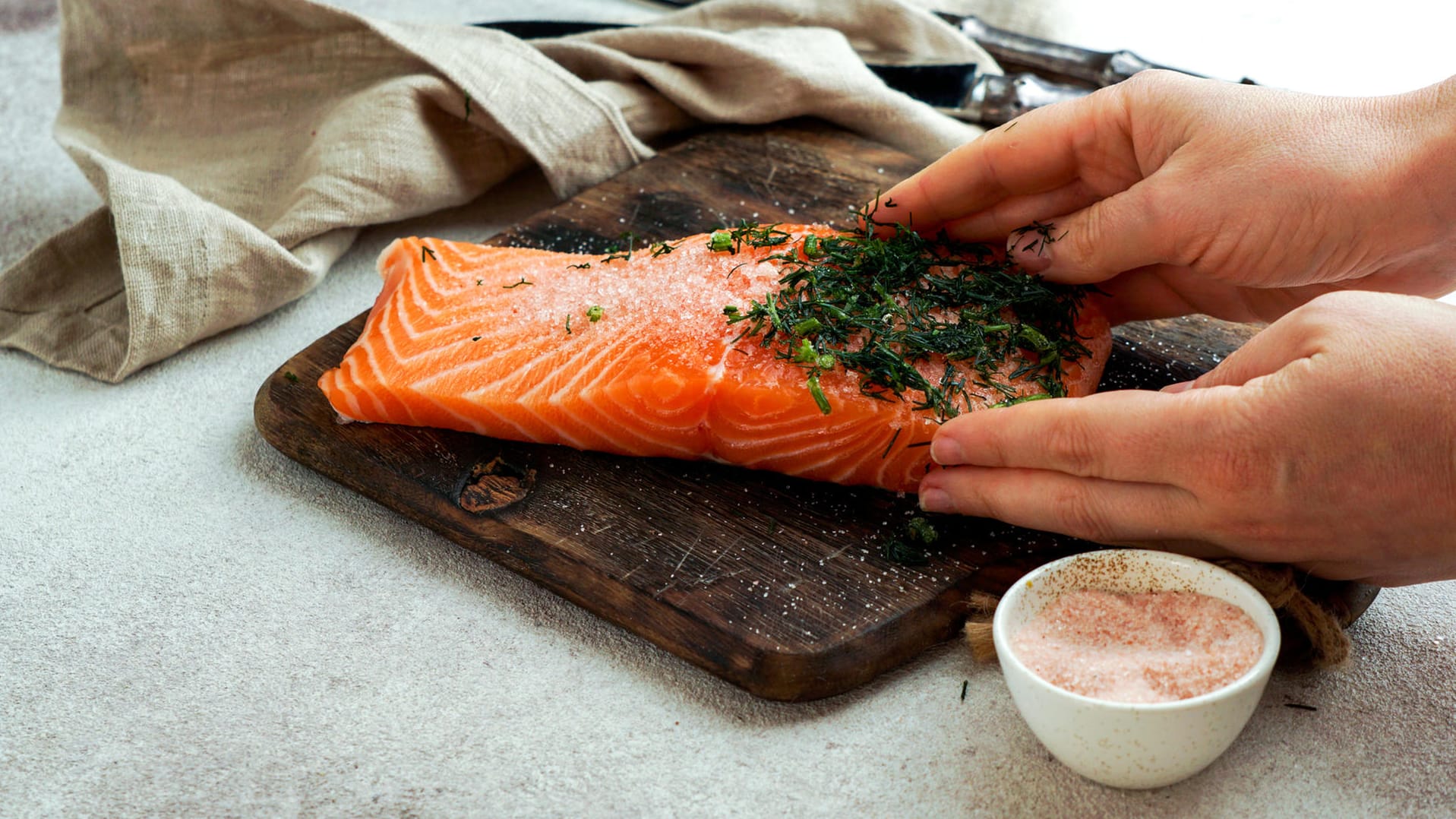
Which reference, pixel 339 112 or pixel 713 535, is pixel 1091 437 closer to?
pixel 713 535

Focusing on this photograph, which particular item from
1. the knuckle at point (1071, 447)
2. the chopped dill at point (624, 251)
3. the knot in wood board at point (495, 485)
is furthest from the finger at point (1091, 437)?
the chopped dill at point (624, 251)

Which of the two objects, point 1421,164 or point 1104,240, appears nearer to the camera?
point 1421,164

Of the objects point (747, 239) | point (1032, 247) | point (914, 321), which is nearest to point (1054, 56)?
point (1032, 247)

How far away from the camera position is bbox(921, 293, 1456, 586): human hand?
132 cm

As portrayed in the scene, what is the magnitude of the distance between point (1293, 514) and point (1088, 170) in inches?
31.3

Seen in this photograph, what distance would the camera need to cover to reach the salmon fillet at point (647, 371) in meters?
1.72

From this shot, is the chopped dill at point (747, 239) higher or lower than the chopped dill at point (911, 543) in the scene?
higher

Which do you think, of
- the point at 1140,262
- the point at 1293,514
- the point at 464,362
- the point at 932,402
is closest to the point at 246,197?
the point at 464,362

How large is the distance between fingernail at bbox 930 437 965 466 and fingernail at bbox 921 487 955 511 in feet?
0.15

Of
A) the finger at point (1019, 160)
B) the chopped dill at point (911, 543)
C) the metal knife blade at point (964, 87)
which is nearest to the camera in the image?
the chopped dill at point (911, 543)

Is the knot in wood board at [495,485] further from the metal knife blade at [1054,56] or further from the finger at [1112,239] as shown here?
the metal knife blade at [1054,56]

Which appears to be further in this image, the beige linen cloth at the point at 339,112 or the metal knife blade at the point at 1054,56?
the metal knife blade at the point at 1054,56

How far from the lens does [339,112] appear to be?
2.62m

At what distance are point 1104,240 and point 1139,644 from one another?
0.76 meters
